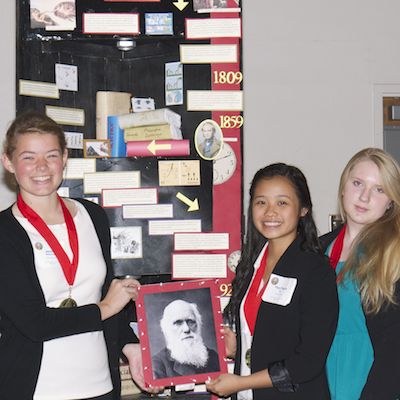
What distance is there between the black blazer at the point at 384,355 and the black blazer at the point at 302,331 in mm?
150

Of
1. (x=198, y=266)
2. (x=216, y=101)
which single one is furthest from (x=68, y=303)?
(x=216, y=101)

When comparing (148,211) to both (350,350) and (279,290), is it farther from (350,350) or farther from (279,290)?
(350,350)

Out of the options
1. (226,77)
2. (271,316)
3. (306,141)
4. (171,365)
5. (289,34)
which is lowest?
(171,365)

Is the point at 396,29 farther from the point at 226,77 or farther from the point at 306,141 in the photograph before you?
the point at 226,77

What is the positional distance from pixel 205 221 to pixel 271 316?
4.07 feet

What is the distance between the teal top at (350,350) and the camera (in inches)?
94.9

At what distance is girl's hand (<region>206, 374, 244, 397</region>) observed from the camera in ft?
7.94

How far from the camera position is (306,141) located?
13.6ft

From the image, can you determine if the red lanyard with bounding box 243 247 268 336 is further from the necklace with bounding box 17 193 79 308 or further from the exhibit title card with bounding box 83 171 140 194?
the exhibit title card with bounding box 83 171 140 194

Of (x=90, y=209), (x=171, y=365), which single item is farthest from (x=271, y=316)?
(x=90, y=209)

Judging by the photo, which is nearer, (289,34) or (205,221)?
(205,221)

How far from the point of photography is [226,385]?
2451 mm

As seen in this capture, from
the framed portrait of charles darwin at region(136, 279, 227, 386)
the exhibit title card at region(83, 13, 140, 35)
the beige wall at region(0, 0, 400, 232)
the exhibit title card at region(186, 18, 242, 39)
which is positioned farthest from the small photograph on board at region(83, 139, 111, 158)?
the framed portrait of charles darwin at region(136, 279, 227, 386)

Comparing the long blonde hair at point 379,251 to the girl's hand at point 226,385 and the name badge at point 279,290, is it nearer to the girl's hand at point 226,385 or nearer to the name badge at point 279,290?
the name badge at point 279,290
